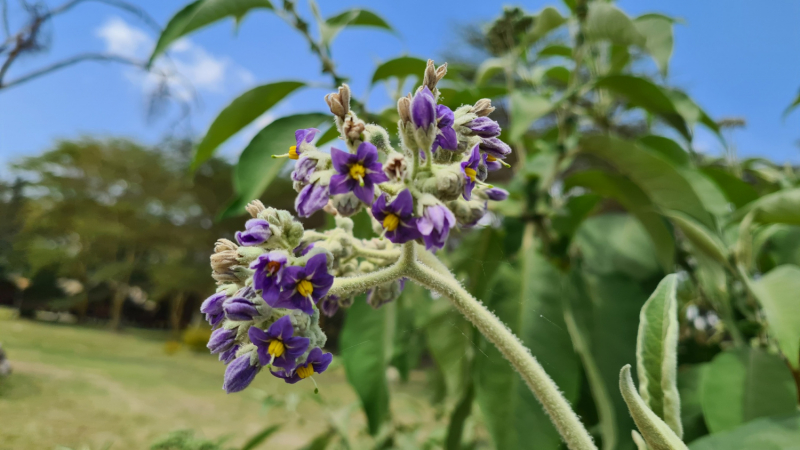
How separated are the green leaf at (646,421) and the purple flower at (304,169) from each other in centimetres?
27

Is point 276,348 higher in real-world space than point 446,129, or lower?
lower

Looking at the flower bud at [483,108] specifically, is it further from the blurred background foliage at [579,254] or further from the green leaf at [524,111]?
the green leaf at [524,111]

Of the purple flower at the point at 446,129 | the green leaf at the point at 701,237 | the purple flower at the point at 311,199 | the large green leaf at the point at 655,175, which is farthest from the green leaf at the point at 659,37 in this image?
the purple flower at the point at 311,199

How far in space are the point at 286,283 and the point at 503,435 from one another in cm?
48

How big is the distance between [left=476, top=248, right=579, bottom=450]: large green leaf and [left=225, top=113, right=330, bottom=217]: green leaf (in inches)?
15.2

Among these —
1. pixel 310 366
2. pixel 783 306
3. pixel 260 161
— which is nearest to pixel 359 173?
pixel 310 366

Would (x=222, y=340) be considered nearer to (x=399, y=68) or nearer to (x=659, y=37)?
(x=399, y=68)

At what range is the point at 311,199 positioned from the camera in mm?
330

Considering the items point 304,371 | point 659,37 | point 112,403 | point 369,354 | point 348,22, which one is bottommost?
point 112,403

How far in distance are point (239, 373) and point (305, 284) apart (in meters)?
0.08

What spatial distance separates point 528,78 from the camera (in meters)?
1.12

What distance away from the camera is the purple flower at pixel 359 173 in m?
0.31

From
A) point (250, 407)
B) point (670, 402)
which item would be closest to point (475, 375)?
point (670, 402)

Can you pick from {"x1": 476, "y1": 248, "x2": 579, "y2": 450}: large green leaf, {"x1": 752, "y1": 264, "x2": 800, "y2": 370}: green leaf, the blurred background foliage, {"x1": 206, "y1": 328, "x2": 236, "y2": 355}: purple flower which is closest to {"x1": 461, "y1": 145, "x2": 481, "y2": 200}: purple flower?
the blurred background foliage
